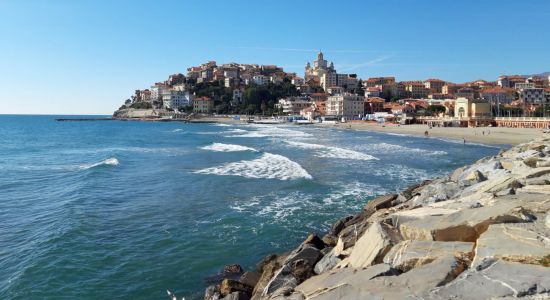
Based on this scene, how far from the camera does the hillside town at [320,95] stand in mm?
111250

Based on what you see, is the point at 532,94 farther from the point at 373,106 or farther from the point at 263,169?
the point at 263,169

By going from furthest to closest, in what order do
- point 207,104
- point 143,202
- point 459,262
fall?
point 207,104 < point 143,202 < point 459,262

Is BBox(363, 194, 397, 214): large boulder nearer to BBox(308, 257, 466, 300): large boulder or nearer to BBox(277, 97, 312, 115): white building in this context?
BBox(308, 257, 466, 300): large boulder

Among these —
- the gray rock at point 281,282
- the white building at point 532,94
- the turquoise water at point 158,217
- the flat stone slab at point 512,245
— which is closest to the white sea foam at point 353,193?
the turquoise water at point 158,217

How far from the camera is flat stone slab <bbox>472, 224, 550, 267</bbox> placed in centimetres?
492

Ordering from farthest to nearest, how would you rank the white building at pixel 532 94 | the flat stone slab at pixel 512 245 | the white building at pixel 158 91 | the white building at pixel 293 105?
the white building at pixel 158 91 → the white building at pixel 293 105 → the white building at pixel 532 94 → the flat stone slab at pixel 512 245

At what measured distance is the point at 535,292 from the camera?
4.13 meters

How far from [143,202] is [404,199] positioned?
955cm

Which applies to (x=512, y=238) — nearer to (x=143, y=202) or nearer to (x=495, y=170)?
(x=495, y=170)

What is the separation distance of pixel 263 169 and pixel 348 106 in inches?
3782

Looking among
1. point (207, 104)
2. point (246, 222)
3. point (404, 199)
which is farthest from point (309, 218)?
point (207, 104)

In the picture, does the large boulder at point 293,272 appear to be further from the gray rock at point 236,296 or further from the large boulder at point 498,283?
the large boulder at point 498,283

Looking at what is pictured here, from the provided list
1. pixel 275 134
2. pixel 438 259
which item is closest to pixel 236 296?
pixel 438 259

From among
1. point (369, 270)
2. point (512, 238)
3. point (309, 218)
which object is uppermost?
point (512, 238)
